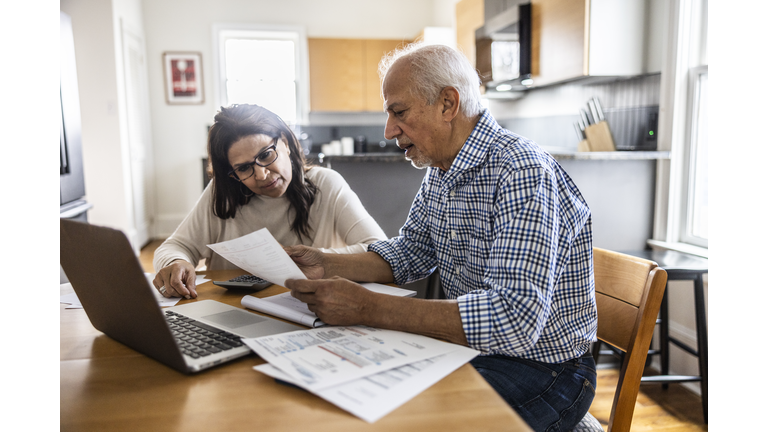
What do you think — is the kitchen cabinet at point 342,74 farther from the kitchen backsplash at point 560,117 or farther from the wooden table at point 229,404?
the wooden table at point 229,404

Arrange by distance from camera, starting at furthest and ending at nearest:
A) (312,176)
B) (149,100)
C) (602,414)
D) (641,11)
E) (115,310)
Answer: (149,100) → (641,11) → (602,414) → (312,176) → (115,310)

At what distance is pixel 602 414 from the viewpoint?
78.7 inches

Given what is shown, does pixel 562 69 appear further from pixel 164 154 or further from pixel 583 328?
pixel 164 154

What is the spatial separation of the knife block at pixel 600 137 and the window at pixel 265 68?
388cm

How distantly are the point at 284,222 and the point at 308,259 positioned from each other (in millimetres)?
443

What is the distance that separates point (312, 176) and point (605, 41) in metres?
1.83

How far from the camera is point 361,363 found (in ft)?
2.40

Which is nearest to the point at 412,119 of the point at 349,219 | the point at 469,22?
the point at 349,219

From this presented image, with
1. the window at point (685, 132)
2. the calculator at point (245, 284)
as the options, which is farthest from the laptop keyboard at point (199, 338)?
the window at point (685, 132)

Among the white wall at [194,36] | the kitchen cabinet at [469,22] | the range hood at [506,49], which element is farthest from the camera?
the white wall at [194,36]

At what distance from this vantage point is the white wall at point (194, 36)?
565 cm

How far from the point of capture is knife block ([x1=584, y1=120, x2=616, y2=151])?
9.20 feet
